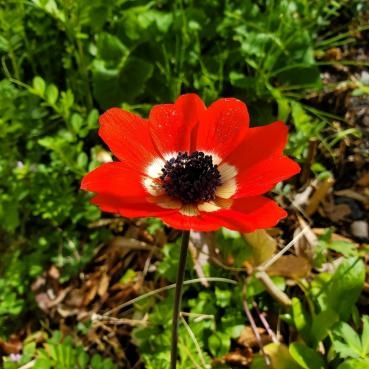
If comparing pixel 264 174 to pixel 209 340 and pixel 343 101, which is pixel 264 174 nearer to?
pixel 209 340

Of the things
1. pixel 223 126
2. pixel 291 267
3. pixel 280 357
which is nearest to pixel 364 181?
pixel 291 267

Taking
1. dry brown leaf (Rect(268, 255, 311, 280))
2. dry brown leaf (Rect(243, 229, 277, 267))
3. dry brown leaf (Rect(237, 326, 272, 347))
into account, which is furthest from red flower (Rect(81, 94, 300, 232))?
dry brown leaf (Rect(237, 326, 272, 347))

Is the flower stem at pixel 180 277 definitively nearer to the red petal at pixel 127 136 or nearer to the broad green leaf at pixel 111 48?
the red petal at pixel 127 136

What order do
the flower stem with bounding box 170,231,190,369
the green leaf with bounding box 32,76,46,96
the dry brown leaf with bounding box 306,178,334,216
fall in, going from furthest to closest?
1. the dry brown leaf with bounding box 306,178,334,216
2. the green leaf with bounding box 32,76,46,96
3. the flower stem with bounding box 170,231,190,369

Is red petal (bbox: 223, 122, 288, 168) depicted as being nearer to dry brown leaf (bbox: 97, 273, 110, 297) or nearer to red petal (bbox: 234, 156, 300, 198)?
red petal (bbox: 234, 156, 300, 198)

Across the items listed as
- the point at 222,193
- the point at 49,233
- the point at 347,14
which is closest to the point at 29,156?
the point at 49,233
